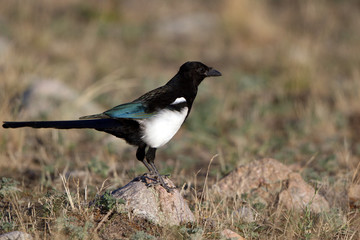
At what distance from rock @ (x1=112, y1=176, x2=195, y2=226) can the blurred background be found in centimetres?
44

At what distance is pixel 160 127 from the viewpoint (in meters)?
Result: 4.05

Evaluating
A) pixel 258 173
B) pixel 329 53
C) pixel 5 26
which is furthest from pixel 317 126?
pixel 5 26

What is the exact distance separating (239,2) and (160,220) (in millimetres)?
8946

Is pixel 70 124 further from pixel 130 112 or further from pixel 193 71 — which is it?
pixel 193 71

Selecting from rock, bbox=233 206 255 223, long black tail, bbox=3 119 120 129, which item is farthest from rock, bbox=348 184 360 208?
long black tail, bbox=3 119 120 129

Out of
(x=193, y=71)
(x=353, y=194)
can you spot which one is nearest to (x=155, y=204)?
(x=193, y=71)

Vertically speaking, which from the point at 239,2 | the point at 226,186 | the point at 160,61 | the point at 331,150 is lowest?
the point at 331,150

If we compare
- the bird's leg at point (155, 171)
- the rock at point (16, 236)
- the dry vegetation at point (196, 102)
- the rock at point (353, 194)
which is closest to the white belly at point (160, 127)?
the bird's leg at point (155, 171)

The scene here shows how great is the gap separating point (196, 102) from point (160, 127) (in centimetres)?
449

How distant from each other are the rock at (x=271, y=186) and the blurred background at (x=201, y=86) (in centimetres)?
24

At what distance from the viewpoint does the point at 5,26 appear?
10242 millimetres

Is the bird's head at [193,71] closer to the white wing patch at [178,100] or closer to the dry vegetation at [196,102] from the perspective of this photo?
the white wing patch at [178,100]

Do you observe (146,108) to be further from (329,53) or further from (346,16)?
(346,16)

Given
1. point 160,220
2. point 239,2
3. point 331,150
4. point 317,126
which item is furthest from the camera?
point 239,2
